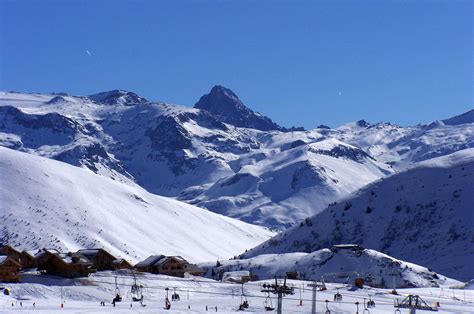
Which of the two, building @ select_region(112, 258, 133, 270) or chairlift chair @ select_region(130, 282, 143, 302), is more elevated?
Answer: building @ select_region(112, 258, 133, 270)

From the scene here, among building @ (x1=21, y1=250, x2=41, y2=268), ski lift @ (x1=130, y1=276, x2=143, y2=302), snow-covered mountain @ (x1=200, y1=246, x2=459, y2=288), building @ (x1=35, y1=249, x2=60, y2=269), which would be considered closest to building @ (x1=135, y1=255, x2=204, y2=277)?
building @ (x1=21, y1=250, x2=41, y2=268)

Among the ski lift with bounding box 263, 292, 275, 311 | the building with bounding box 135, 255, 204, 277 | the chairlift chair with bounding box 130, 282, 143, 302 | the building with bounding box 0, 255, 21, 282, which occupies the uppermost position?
the building with bounding box 135, 255, 204, 277

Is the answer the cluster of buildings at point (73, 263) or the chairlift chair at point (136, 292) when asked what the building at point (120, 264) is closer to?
the cluster of buildings at point (73, 263)

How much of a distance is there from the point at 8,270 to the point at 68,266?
872 centimetres

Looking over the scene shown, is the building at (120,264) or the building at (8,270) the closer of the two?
the building at (8,270)

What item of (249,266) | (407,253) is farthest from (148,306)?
(407,253)

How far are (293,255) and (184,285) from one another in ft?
210

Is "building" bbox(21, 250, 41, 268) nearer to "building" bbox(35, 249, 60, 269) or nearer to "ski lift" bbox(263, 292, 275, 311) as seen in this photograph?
"building" bbox(35, 249, 60, 269)

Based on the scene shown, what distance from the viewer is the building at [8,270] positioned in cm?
10438

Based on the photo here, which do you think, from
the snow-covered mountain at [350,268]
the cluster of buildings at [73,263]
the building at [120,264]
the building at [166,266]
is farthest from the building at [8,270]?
the snow-covered mountain at [350,268]

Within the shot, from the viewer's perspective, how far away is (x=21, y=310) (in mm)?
77500

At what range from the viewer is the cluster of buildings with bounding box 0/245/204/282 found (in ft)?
349

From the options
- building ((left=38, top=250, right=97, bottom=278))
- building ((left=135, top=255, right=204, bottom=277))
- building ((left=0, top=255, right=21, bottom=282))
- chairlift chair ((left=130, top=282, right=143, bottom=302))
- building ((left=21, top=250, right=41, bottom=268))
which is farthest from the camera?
building ((left=135, top=255, right=204, bottom=277))

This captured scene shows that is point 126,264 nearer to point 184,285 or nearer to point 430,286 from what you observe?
point 184,285
